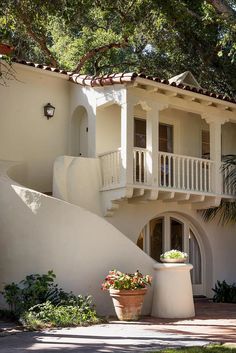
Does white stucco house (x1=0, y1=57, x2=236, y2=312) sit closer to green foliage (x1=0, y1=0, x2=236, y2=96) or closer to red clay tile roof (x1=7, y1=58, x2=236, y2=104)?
red clay tile roof (x1=7, y1=58, x2=236, y2=104)

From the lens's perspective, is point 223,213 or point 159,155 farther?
point 223,213

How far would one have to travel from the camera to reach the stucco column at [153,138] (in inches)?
541

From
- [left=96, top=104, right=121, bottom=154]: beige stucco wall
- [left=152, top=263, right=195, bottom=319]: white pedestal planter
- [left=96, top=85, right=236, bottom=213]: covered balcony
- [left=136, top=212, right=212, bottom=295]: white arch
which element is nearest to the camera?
[left=152, top=263, right=195, bottom=319]: white pedestal planter

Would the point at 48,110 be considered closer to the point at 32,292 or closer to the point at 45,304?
the point at 32,292

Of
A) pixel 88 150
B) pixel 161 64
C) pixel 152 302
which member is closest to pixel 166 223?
pixel 88 150

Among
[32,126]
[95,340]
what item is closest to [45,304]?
[95,340]

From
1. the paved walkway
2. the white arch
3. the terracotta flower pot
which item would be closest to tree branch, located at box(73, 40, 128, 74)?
the white arch

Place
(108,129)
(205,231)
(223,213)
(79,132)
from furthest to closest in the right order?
(223,213)
(205,231)
(79,132)
(108,129)

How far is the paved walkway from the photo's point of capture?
24.9 ft

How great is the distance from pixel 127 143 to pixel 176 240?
159 inches

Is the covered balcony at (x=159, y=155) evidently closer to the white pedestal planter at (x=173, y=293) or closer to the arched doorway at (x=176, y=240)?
the arched doorway at (x=176, y=240)

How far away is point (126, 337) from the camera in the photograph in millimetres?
8500

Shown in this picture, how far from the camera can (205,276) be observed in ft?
52.5

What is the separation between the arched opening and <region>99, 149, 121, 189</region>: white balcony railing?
4.78ft
